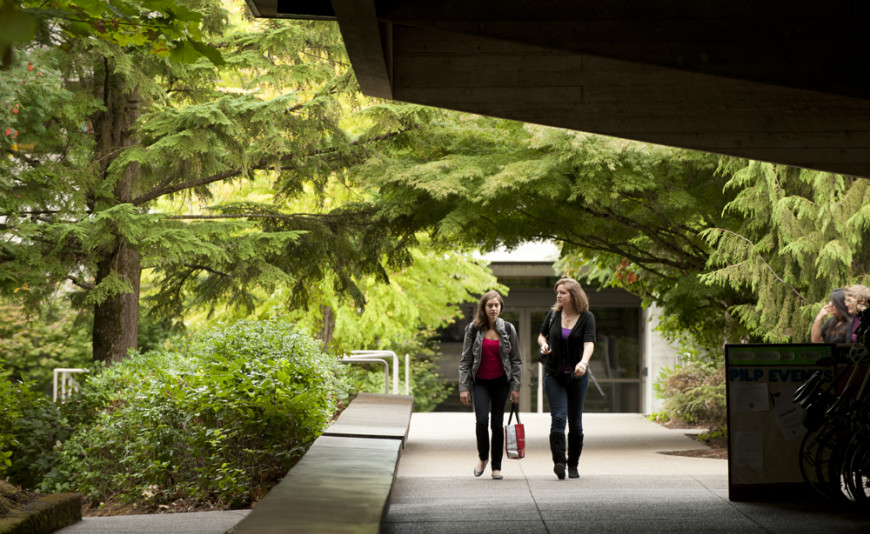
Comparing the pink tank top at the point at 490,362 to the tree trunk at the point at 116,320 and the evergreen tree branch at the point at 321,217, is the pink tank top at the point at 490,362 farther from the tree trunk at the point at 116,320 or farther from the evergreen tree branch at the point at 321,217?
the tree trunk at the point at 116,320

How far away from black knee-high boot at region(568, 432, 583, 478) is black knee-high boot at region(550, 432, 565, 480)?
108 mm

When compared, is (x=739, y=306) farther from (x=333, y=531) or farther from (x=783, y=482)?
(x=333, y=531)

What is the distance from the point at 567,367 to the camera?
32.6 feet

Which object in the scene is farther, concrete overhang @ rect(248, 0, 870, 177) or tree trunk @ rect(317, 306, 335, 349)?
tree trunk @ rect(317, 306, 335, 349)

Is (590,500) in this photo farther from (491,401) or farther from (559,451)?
(491,401)

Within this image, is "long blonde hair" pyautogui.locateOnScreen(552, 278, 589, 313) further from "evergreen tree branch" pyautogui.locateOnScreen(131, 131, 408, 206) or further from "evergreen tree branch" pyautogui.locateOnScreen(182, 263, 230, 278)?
"evergreen tree branch" pyautogui.locateOnScreen(182, 263, 230, 278)

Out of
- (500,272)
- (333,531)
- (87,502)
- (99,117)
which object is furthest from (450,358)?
(333,531)

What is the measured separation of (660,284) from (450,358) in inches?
523

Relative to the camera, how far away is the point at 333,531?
425cm

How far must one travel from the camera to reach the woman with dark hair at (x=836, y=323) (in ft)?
32.3

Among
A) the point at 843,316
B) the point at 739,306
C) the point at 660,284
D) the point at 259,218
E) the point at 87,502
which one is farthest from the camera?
the point at 259,218

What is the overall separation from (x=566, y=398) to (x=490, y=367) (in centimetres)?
81

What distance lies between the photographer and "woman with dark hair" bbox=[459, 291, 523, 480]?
10000 millimetres

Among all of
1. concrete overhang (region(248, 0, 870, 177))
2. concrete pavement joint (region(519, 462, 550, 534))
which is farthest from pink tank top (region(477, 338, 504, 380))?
concrete overhang (region(248, 0, 870, 177))
